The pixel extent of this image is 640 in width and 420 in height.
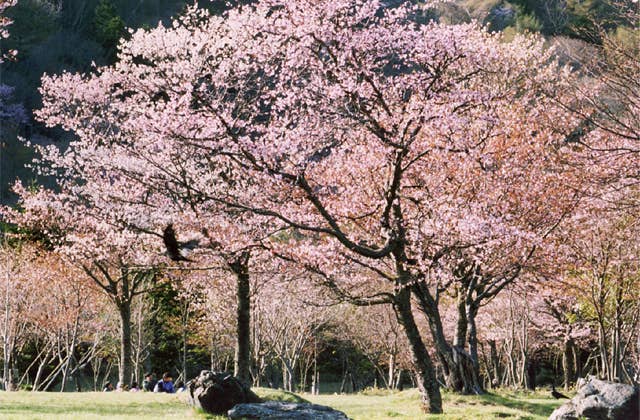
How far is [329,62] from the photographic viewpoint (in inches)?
596

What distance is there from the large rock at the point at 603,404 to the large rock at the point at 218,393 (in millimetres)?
7309

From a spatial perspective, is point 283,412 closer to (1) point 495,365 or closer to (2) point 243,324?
(2) point 243,324

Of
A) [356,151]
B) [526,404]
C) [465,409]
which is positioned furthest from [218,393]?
[526,404]

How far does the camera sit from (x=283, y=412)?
13281mm

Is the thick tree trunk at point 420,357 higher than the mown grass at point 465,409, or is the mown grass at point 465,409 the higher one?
the thick tree trunk at point 420,357

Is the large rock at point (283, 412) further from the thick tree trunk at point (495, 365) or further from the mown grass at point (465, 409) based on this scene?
the thick tree trunk at point (495, 365)

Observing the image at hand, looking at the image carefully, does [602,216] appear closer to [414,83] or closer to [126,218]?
[414,83]

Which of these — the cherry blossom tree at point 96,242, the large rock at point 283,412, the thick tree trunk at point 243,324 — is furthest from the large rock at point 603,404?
the cherry blossom tree at point 96,242

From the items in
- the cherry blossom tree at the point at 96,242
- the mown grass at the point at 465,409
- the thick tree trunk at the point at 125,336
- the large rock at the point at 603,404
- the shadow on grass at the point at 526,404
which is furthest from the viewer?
the thick tree trunk at the point at 125,336

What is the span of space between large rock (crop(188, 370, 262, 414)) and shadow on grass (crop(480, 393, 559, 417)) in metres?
8.85

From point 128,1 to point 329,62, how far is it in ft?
277

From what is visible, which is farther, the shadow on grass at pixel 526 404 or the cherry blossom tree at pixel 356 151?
the shadow on grass at pixel 526 404

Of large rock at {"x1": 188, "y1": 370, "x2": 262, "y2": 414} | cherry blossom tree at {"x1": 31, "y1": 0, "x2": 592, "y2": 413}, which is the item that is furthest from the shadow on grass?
large rock at {"x1": 188, "y1": 370, "x2": 262, "y2": 414}

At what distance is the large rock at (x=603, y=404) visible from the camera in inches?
557
